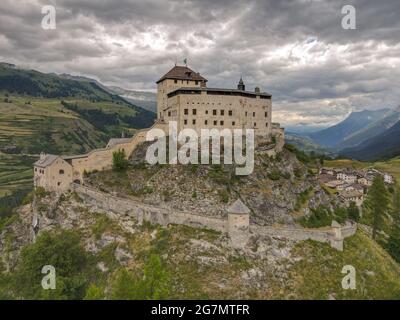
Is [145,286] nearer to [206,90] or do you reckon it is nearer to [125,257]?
[125,257]

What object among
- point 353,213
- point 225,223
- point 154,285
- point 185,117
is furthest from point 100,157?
point 353,213

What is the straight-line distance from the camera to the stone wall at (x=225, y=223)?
55938mm

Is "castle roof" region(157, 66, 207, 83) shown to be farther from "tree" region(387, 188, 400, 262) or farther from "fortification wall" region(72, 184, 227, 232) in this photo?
"tree" region(387, 188, 400, 262)

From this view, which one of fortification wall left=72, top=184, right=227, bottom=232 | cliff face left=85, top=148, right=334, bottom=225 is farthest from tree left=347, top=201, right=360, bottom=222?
fortification wall left=72, top=184, right=227, bottom=232

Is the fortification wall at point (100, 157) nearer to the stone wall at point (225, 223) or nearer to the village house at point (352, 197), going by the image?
the stone wall at point (225, 223)

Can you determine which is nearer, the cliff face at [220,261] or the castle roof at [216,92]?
the cliff face at [220,261]

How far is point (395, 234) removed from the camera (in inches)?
3501

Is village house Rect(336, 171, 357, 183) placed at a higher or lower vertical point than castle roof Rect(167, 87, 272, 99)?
lower

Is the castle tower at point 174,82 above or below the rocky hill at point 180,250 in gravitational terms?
above

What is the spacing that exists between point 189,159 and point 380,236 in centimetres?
4782

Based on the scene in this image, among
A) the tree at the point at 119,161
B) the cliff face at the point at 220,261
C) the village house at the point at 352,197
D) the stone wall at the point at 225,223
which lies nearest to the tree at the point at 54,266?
the cliff face at the point at 220,261

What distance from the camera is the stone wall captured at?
55938mm

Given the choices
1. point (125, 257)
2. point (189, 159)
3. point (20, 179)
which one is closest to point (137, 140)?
point (189, 159)

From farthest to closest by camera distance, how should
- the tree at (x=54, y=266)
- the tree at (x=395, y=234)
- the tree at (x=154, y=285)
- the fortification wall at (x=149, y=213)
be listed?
the tree at (x=395, y=234) < the fortification wall at (x=149, y=213) < the tree at (x=54, y=266) < the tree at (x=154, y=285)
